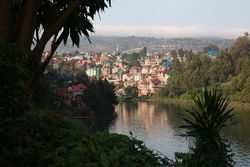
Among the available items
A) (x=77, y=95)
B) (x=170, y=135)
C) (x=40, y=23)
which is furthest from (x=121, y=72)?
(x=40, y=23)

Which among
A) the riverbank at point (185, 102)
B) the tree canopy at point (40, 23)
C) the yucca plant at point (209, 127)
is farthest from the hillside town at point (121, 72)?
the tree canopy at point (40, 23)

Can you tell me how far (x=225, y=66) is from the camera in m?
77.1

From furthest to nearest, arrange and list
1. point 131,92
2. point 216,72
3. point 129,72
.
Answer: point 129,72 < point 131,92 < point 216,72

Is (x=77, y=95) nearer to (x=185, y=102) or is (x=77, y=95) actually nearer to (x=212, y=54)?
(x=185, y=102)

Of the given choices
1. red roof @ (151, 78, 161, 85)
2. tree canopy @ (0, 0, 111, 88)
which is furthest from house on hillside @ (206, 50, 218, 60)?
tree canopy @ (0, 0, 111, 88)

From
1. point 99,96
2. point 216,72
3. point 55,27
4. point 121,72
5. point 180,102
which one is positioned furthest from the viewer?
point 121,72

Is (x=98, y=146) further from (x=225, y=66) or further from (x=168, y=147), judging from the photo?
(x=225, y=66)

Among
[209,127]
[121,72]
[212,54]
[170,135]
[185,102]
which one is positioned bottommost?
[185,102]

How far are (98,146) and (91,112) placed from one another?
130ft

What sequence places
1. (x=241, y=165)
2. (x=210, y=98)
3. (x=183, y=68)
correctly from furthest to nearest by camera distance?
(x=183, y=68) → (x=241, y=165) → (x=210, y=98)

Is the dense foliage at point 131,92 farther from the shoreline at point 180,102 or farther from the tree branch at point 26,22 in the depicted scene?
the tree branch at point 26,22

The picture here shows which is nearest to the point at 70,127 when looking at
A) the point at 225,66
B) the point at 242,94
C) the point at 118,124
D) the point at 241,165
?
the point at 241,165

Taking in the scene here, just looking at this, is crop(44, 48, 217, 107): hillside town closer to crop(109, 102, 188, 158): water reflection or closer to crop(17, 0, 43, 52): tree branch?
crop(109, 102, 188, 158): water reflection

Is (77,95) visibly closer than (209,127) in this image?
No
